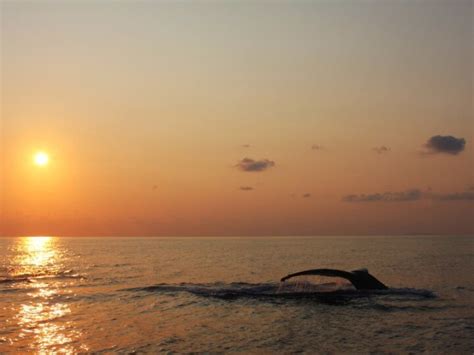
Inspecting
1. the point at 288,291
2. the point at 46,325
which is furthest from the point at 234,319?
the point at 288,291

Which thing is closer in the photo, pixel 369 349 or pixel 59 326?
pixel 369 349

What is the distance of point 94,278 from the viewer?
4738 cm

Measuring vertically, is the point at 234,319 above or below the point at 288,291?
below

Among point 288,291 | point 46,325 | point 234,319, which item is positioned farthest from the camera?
point 288,291

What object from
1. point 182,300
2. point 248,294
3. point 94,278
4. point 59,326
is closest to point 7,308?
point 59,326

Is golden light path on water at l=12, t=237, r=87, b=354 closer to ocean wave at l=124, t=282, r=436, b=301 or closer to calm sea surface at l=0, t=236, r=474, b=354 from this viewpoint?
calm sea surface at l=0, t=236, r=474, b=354

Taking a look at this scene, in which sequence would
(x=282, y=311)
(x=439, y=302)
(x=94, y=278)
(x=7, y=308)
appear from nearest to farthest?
(x=282, y=311) → (x=7, y=308) → (x=439, y=302) → (x=94, y=278)

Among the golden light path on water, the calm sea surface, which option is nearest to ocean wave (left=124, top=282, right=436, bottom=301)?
the calm sea surface

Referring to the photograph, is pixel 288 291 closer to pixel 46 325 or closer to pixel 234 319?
pixel 234 319

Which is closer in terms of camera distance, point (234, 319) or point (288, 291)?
point (234, 319)

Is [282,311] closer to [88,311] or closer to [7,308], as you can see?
[88,311]

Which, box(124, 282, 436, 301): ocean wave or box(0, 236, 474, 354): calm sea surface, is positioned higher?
box(124, 282, 436, 301): ocean wave

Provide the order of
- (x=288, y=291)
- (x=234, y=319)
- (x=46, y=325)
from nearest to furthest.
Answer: (x=46, y=325)
(x=234, y=319)
(x=288, y=291)

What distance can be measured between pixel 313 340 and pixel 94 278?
32.2 m
